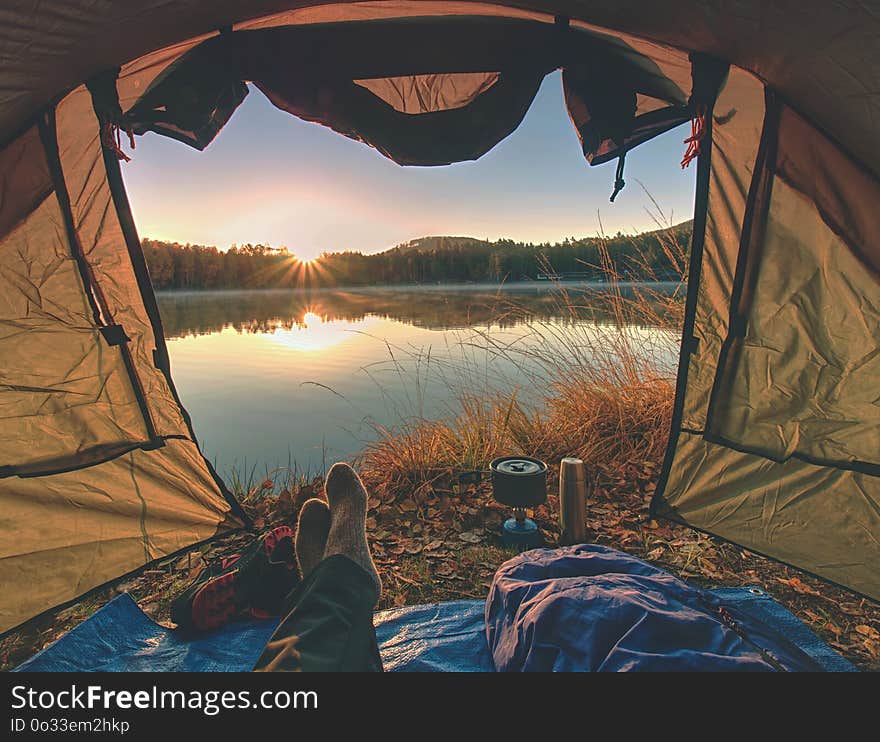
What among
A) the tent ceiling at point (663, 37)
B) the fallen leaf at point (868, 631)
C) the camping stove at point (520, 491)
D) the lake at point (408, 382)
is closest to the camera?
the tent ceiling at point (663, 37)

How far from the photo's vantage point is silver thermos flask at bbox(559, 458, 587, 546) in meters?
2.01

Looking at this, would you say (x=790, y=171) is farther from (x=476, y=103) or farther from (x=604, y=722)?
(x=604, y=722)

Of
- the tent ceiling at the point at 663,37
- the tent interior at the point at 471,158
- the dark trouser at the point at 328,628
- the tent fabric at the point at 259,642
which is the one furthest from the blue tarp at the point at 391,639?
the tent ceiling at the point at 663,37

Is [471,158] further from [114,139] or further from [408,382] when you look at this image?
[408,382]

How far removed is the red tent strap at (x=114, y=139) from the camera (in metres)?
1.57

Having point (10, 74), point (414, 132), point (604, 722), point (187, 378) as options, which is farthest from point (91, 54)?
point (187, 378)

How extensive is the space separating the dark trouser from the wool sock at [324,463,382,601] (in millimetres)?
71

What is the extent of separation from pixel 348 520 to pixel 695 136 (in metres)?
1.78

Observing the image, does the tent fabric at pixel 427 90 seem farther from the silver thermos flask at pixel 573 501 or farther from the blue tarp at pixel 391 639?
the blue tarp at pixel 391 639

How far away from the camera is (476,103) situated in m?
1.68

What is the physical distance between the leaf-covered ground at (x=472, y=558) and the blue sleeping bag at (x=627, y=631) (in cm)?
48

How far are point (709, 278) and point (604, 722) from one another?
Result: 1.53 meters

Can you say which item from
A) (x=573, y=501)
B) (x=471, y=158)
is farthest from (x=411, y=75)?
(x=573, y=501)

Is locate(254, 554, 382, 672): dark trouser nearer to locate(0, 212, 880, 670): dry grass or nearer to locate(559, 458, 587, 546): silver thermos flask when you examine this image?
A: locate(0, 212, 880, 670): dry grass
